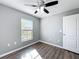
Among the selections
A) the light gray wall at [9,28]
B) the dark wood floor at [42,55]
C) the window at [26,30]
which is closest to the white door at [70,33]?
the dark wood floor at [42,55]

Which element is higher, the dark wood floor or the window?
the window

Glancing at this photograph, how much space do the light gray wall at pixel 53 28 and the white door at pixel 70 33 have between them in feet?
1.82

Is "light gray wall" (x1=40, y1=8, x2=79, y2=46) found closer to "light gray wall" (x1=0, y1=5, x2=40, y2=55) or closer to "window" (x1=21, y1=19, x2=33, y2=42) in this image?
"window" (x1=21, y1=19, x2=33, y2=42)

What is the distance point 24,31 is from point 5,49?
5.22 ft

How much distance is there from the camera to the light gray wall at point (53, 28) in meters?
3.78

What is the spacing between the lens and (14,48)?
304cm

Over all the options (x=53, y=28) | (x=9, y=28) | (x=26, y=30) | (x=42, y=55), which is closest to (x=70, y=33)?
(x=53, y=28)

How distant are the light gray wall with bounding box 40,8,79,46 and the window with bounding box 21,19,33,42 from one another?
51.7 inches

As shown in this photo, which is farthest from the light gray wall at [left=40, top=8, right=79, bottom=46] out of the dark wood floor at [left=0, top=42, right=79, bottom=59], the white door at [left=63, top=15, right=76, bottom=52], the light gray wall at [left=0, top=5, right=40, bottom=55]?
the light gray wall at [left=0, top=5, right=40, bottom=55]

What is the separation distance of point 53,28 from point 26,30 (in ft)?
7.14

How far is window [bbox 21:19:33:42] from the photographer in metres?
3.69

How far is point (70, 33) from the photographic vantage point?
300 cm

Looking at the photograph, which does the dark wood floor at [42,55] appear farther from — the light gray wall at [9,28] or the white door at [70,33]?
the light gray wall at [9,28]

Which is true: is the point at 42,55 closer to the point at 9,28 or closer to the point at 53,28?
the point at 9,28
